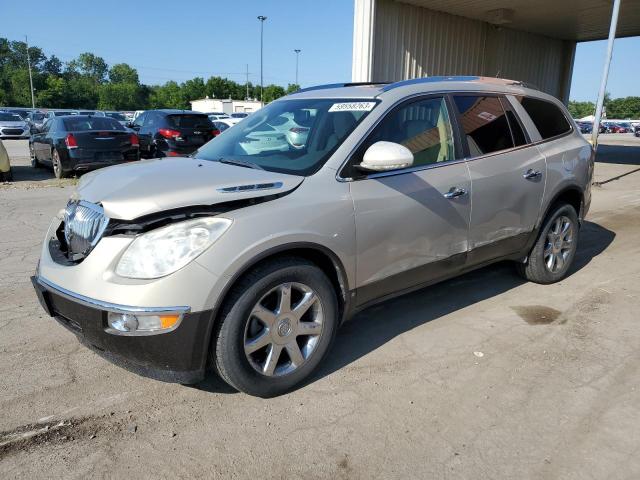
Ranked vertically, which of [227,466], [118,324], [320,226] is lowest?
[227,466]

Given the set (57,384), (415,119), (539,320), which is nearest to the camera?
(57,384)

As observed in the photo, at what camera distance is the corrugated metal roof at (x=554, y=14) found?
44.0ft

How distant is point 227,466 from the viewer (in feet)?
7.80

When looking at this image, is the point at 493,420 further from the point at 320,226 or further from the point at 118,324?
the point at 118,324

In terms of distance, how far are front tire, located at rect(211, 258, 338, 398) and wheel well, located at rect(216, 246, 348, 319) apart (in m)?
0.04

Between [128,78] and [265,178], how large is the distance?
146206 millimetres

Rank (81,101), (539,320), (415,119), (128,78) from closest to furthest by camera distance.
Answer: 1. (415,119)
2. (539,320)
3. (81,101)
4. (128,78)

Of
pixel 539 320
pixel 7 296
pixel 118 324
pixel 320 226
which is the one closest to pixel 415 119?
pixel 320 226

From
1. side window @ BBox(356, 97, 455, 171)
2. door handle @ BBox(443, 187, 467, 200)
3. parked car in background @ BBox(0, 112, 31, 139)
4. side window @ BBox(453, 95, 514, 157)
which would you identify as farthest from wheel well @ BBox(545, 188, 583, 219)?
parked car in background @ BBox(0, 112, 31, 139)

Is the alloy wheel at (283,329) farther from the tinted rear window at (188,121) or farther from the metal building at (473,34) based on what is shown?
the tinted rear window at (188,121)

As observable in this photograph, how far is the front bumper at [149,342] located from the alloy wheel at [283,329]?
0.28m

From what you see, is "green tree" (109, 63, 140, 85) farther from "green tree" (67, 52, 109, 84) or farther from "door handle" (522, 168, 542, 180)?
"door handle" (522, 168, 542, 180)

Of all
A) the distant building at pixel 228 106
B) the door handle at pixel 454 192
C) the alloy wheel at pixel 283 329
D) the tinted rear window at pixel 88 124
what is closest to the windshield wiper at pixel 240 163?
the alloy wheel at pixel 283 329

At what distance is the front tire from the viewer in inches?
104
